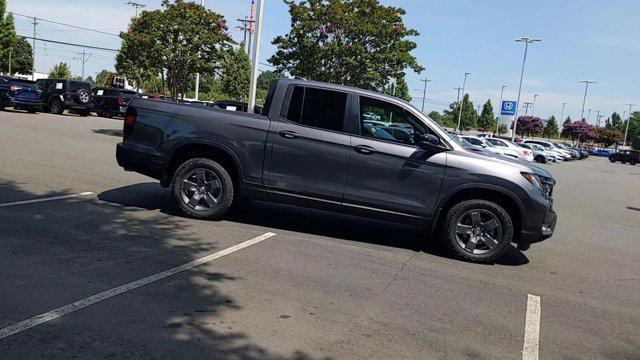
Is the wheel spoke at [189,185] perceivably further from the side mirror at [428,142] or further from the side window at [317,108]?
the side mirror at [428,142]

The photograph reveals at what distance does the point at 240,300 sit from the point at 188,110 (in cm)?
333

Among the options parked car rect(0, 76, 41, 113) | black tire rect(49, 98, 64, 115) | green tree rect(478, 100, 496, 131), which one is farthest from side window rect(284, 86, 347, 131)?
green tree rect(478, 100, 496, 131)

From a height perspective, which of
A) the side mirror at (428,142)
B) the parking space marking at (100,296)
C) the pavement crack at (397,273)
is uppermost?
the side mirror at (428,142)

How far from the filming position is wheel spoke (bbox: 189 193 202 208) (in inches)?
279

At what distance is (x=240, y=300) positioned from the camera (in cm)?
456

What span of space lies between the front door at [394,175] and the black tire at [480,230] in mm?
312

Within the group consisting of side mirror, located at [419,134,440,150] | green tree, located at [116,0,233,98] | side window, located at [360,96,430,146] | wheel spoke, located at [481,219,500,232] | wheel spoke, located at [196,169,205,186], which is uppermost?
green tree, located at [116,0,233,98]

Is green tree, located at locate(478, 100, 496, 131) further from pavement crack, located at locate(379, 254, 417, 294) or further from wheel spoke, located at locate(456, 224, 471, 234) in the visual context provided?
pavement crack, located at locate(379, 254, 417, 294)

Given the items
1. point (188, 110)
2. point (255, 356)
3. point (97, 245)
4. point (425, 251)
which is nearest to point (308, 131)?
point (188, 110)

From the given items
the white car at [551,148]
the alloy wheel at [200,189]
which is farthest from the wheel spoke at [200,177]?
the white car at [551,148]

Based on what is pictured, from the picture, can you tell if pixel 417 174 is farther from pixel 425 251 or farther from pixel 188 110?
pixel 188 110

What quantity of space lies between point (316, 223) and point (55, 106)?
23.9 m

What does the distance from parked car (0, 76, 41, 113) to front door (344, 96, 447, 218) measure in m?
22.3

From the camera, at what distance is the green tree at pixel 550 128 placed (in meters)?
106
